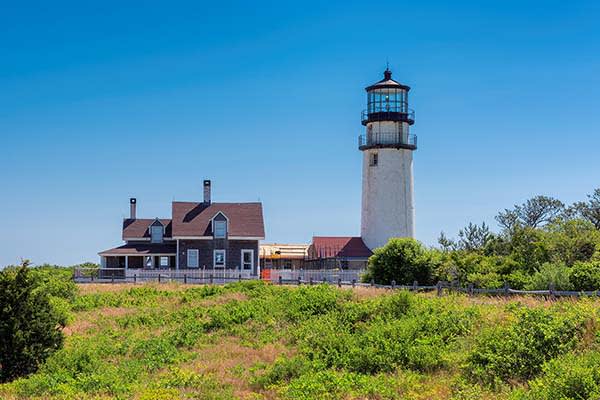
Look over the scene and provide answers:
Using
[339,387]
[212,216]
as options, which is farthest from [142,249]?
[339,387]

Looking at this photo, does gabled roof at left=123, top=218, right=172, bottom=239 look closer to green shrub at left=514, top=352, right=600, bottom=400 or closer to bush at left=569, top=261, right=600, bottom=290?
bush at left=569, top=261, right=600, bottom=290

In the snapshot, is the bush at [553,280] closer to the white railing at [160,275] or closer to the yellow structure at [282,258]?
the white railing at [160,275]

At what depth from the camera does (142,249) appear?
5250 centimetres

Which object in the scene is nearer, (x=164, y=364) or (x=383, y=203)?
(x=164, y=364)

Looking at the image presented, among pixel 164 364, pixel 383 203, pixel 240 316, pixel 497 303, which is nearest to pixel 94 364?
pixel 164 364

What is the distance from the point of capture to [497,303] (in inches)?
973

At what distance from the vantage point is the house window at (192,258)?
5222 centimetres

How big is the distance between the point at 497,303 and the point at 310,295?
25.2ft

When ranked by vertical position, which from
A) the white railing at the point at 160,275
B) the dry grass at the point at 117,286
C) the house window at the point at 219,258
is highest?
the house window at the point at 219,258

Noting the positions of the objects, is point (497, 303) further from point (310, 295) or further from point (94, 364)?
point (94, 364)

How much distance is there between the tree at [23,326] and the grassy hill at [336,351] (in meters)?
0.54

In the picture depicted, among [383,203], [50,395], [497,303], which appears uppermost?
[383,203]

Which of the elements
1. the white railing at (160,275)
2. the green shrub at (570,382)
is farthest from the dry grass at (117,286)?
the green shrub at (570,382)

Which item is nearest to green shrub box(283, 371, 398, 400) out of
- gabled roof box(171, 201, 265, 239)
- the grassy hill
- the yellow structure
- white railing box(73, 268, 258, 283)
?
the grassy hill
